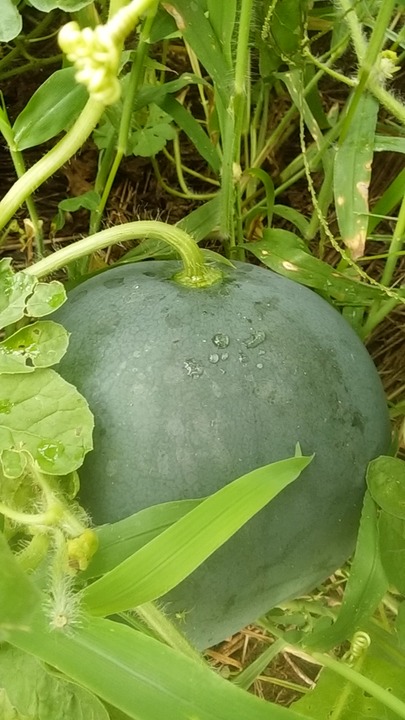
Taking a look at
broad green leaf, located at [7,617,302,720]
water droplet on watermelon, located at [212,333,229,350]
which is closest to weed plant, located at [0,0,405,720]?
broad green leaf, located at [7,617,302,720]

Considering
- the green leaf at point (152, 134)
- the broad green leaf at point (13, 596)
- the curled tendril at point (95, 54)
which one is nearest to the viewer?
the curled tendril at point (95, 54)

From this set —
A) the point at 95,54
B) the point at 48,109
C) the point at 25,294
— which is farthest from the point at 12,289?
the point at 95,54

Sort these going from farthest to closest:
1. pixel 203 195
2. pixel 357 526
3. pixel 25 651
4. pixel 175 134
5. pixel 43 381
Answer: pixel 203 195 → pixel 175 134 → pixel 357 526 → pixel 43 381 → pixel 25 651

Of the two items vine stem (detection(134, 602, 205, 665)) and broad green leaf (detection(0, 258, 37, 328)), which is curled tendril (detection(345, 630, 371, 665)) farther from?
broad green leaf (detection(0, 258, 37, 328))

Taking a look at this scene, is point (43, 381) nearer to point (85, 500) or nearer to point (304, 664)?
point (85, 500)

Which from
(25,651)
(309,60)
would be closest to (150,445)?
(25,651)

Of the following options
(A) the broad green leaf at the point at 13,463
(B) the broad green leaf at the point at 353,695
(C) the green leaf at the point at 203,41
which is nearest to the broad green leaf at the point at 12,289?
(A) the broad green leaf at the point at 13,463

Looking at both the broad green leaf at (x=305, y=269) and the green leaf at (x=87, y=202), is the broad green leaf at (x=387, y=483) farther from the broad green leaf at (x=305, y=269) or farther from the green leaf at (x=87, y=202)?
the green leaf at (x=87, y=202)
